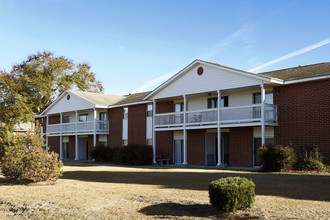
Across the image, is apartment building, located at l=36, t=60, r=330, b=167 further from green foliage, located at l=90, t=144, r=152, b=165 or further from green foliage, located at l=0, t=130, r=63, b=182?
green foliage, located at l=0, t=130, r=63, b=182

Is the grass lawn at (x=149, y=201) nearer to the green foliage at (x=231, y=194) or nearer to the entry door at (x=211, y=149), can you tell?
the green foliage at (x=231, y=194)

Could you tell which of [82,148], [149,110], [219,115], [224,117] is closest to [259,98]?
[224,117]

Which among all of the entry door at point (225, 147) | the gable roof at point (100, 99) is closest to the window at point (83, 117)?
the gable roof at point (100, 99)

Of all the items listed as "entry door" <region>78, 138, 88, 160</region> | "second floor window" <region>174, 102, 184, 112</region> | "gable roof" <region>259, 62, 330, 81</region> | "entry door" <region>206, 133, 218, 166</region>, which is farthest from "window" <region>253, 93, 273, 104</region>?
"entry door" <region>78, 138, 88, 160</region>

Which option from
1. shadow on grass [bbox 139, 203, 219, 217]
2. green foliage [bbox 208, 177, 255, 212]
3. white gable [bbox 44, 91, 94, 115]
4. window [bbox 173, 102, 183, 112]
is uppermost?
white gable [bbox 44, 91, 94, 115]

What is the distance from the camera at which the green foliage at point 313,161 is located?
19.6m

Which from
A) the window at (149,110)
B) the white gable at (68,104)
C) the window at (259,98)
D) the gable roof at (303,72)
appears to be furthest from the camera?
the white gable at (68,104)

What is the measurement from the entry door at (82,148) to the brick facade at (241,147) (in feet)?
65.9

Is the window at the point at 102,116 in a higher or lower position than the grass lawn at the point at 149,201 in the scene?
higher

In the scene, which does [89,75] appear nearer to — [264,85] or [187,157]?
[187,157]

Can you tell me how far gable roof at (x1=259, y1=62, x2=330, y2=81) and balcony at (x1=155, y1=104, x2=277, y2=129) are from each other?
7.36ft

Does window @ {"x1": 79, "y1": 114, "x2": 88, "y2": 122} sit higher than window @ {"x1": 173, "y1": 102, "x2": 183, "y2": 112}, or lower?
lower

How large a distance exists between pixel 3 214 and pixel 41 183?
5.22 m

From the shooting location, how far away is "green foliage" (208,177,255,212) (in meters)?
8.51
